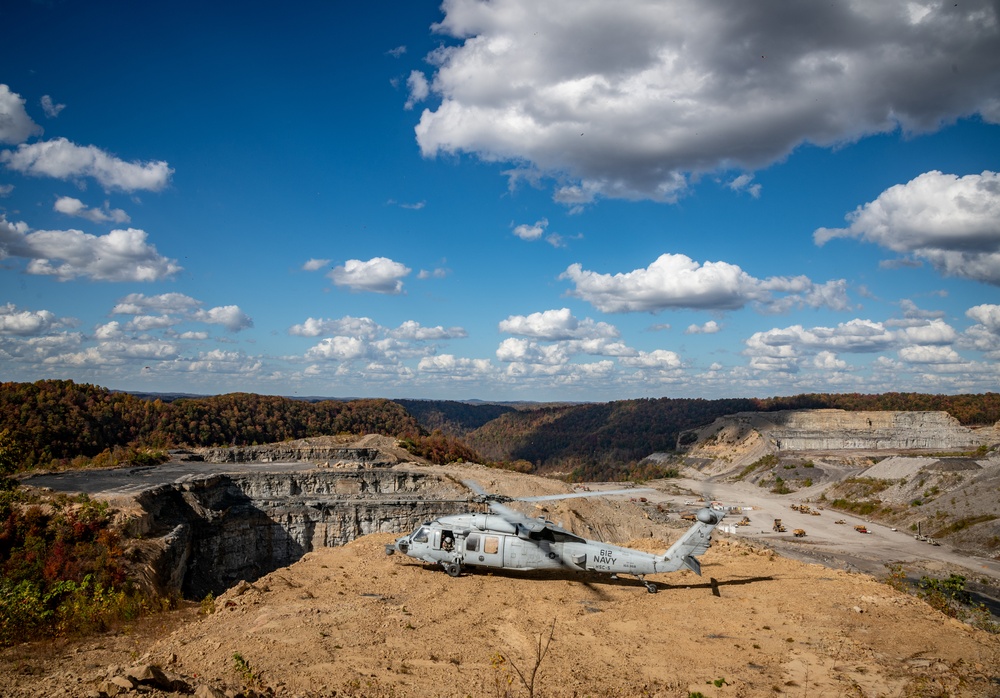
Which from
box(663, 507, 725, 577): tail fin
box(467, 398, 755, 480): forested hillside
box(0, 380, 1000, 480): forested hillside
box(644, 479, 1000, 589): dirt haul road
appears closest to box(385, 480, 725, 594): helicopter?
box(663, 507, 725, 577): tail fin

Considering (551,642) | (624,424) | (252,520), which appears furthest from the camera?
(624,424)

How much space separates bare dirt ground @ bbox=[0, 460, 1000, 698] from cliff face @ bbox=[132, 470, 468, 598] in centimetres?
786

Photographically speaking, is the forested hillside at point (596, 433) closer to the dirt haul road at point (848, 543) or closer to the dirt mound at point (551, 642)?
the dirt haul road at point (848, 543)

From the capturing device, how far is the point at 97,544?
17.5 m

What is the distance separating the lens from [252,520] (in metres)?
28.3

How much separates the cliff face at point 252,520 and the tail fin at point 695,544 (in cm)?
1682

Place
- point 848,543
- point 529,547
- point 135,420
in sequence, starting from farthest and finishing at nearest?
point 135,420 → point 848,543 → point 529,547

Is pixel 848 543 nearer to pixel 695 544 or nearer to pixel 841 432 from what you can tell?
pixel 695 544

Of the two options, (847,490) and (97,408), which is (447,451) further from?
(847,490)

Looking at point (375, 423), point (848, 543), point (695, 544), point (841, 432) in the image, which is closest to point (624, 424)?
point (841, 432)

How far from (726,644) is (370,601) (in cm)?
925

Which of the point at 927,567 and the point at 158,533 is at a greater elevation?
the point at 158,533

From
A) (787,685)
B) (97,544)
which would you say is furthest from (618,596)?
(97,544)

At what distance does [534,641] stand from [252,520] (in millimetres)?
21309
